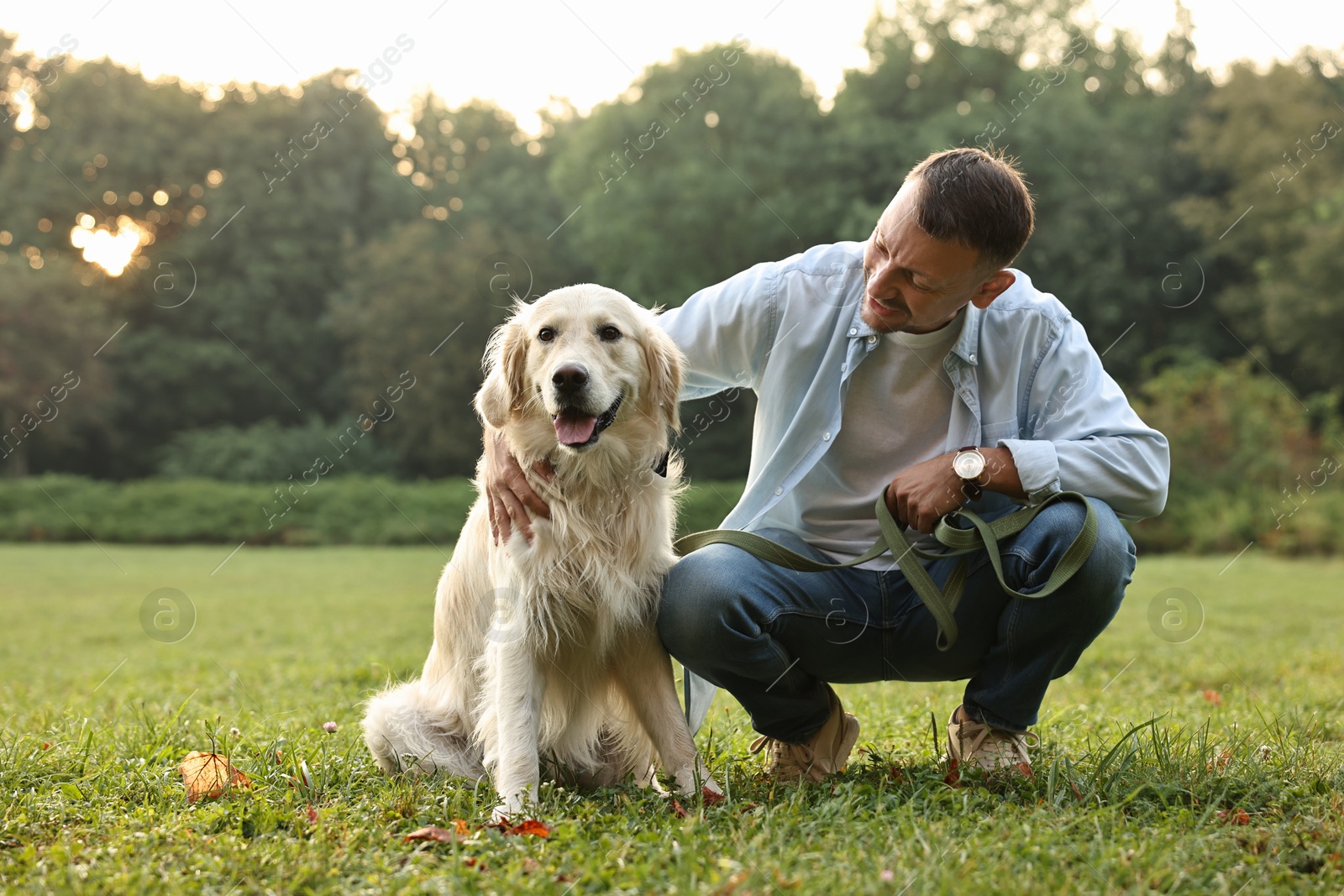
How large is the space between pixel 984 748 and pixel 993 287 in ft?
4.18

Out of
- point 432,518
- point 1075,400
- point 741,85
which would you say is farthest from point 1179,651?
point 741,85

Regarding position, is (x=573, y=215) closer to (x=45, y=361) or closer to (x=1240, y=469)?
(x=1240, y=469)

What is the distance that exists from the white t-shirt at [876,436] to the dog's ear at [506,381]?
33.6 inches

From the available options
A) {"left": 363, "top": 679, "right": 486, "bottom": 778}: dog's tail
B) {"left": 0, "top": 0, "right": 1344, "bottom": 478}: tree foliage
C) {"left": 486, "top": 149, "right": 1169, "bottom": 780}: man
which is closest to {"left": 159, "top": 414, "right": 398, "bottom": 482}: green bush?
{"left": 0, "top": 0, "right": 1344, "bottom": 478}: tree foliage

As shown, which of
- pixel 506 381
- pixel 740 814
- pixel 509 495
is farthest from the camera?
pixel 506 381

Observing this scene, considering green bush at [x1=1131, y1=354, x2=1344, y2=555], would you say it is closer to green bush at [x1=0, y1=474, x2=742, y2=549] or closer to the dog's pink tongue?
green bush at [x1=0, y1=474, x2=742, y2=549]

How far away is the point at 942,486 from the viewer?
2770mm

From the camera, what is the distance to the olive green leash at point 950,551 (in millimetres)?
2643

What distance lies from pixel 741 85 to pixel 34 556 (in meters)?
17.4

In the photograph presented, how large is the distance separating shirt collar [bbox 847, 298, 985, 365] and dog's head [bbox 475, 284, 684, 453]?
521mm

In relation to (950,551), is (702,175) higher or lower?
higher

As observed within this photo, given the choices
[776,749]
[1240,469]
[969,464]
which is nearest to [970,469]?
[969,464]

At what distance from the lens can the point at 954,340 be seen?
3033 millimetres

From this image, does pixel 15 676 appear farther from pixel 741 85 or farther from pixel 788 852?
pixel 741 85
